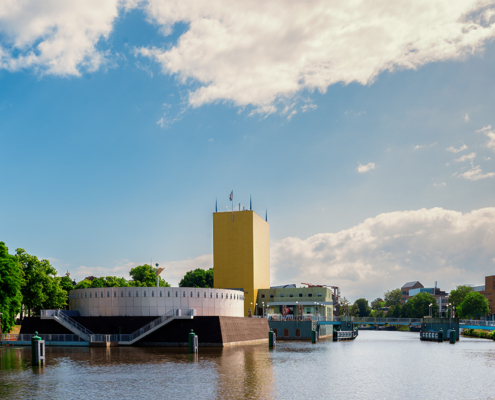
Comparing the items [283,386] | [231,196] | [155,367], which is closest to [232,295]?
[231,196]

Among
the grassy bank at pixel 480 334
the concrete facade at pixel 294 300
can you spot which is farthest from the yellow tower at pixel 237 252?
the grassy bank at pixel 480 334

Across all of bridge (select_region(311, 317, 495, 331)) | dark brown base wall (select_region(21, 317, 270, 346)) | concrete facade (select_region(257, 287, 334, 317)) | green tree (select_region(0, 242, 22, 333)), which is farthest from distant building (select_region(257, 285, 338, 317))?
green tree (select_region(0, 242, 22, 333))

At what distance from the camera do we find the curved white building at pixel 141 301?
7894 cm

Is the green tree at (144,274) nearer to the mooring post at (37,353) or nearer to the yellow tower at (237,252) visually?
the yellow tower at (237,252)

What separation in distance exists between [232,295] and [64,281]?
49341 millimetres

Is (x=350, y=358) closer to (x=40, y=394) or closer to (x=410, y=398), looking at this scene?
(x=410, y=398)

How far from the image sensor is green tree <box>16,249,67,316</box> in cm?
9581

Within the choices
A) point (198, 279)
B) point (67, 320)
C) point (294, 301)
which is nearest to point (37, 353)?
point (67, 320)

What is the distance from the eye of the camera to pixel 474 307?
550ft

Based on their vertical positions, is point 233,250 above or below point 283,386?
above

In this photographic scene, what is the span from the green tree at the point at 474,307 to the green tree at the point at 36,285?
126028mm

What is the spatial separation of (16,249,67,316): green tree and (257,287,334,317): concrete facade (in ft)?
156

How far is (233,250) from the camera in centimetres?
12188

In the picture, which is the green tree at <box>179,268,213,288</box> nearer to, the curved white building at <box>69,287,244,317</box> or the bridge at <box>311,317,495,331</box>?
Result: the bridge at <box>311,317,495,331</box>
